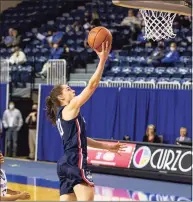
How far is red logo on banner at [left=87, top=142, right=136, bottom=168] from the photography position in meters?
13.9

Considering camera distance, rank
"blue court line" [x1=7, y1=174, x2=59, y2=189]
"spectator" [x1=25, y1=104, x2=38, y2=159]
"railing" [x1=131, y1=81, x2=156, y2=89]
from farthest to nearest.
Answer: "spectator" [x1=25, y1=104, x2=38, y2=159], "railing" [x1=131, y1=81, x2=156, y2=89], "blue court line" [x1=7, y1=174, x2=59, y2=189]

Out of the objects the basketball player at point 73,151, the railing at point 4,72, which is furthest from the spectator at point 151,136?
the basketball player at point 73,151

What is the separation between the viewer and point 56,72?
1702 cm

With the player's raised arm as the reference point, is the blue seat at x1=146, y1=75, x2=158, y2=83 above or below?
above

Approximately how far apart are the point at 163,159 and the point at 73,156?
7802 mm

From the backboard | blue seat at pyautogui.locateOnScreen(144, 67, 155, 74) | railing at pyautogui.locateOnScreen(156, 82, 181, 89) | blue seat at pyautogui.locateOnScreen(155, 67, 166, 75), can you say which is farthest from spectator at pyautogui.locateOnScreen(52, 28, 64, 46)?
the backboard

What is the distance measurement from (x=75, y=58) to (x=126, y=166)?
5.72 m

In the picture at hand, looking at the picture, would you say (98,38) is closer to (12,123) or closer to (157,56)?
(157,56)

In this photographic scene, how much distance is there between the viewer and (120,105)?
50.6ft

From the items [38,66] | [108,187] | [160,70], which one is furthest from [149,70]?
[108,187]

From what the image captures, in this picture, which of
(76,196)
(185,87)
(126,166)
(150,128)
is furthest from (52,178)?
(76,196)

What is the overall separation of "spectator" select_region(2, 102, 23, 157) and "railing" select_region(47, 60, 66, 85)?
1.37 m

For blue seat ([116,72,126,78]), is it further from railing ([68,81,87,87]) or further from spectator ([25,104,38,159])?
spectator ([25,104,38,159])

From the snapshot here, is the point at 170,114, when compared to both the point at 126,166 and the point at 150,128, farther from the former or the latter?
the point at 126,166
